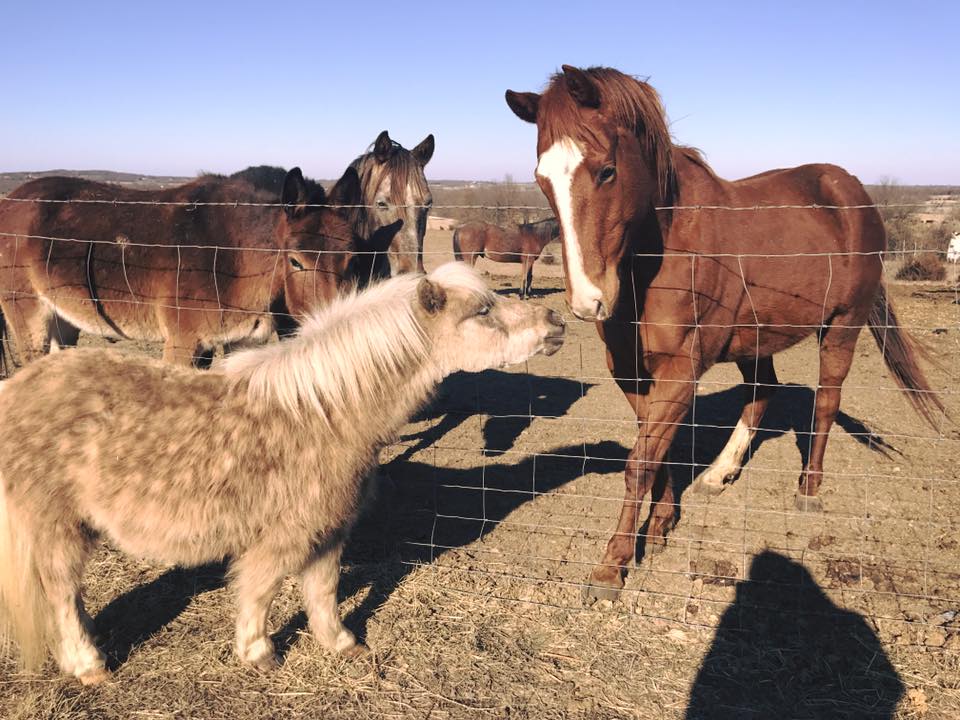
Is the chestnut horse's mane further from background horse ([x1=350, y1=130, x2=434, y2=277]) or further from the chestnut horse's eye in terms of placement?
background horse ([x1=350, y1=130, x2=434, y2=277])

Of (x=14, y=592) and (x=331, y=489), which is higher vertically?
(x=331, y=489)

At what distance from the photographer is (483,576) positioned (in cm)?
416

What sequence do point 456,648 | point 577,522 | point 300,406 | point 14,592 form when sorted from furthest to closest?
1. point 577,522
2. point 456,648
3. point 300,406
4. point 14,592

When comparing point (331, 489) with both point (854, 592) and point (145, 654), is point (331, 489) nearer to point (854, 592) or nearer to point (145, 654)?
point (145, 654)

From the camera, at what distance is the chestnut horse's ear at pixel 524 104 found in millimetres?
3773

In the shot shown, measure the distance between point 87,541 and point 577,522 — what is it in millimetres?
3074

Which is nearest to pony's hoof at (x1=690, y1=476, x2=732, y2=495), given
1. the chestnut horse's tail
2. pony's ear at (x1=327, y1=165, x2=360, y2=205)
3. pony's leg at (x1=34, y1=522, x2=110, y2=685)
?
the chestnut horse's tail

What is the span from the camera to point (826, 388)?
5.07 meters

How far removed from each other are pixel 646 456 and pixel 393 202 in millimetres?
3354

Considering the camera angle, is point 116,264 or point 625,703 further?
point 116,264

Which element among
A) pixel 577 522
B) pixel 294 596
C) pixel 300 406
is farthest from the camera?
pixel 577 522

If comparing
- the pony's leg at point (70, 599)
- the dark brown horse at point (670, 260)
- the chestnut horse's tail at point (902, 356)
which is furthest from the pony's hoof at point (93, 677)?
the chestnut horse's tail at point (902, 356)

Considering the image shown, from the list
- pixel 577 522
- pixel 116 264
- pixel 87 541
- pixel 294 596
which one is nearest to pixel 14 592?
pixel 87 541

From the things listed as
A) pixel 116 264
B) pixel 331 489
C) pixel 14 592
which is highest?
pixel 116 264
